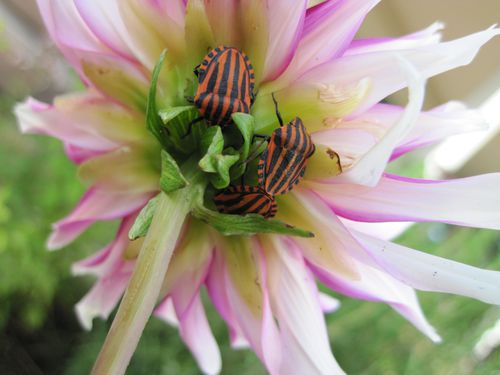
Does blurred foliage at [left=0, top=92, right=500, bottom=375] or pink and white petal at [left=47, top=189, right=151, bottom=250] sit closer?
pink and white petal at [left=47, top=189, right=151, bottom=250]

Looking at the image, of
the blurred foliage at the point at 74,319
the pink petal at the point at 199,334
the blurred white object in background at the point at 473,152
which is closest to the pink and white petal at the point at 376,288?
the pink petal at the point at 199,334

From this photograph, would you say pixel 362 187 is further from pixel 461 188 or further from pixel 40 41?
pixel 40 41

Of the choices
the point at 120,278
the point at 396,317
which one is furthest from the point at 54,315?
the point at 120,278

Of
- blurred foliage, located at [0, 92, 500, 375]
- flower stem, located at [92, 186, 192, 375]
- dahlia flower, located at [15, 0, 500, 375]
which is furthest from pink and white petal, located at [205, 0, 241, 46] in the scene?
blurred foliage, located at [0, 92, 500, 375]

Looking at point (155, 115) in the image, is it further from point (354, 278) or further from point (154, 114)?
point (354, 278)

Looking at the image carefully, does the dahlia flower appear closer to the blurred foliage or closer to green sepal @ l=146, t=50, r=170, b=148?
green sepal @ l=146, t=50, r=170, b=148

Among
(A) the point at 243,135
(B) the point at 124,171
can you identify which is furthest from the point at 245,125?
(B) the point at 124,171

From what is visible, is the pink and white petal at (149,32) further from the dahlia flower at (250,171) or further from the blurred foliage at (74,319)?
the blurred foliage at (74,319)

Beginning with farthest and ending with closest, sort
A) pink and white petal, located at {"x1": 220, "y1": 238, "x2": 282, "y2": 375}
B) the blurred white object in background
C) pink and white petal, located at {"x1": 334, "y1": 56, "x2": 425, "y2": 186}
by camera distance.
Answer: the blurred white object in background
pink and white petal, located at {"x1": 220, "y1": 238, "x2": 282, "y2": 375}
pink and white petal, located at {"x1": 334, "y1": 56, "x2": 425, "y2": 186}
